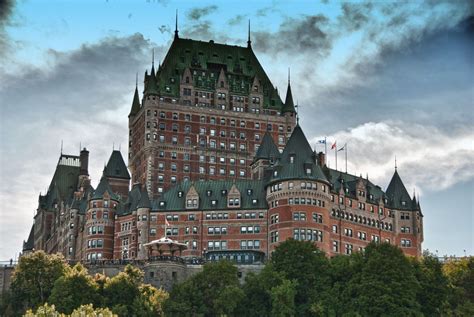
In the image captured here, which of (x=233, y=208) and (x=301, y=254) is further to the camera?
(x=233, y=208)

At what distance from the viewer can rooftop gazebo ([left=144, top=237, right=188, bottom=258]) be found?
177m

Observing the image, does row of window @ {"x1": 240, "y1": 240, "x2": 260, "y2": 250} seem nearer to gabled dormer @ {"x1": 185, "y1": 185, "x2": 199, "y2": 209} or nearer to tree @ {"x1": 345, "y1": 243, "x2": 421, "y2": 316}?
gabled dormer @ {"x1": 185, "y1": 185, "x2": 199, "y2": 209}

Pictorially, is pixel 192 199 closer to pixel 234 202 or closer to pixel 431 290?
pixel 234 202

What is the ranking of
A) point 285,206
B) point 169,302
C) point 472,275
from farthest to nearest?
point 285,206, point 472,275, point 169,302

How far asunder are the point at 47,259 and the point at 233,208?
38802mm

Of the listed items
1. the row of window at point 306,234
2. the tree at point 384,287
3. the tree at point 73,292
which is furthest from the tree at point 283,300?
the row of window at point 306,234

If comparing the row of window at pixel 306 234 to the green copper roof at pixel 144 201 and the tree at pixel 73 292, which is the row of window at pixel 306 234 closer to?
the green copper roof at pixel 144 201

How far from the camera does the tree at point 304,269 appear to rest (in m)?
159

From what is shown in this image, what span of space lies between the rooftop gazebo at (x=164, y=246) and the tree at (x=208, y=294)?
1474cm

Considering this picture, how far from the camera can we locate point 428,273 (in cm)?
16262

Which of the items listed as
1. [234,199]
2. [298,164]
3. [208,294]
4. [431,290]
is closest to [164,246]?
[234,199]

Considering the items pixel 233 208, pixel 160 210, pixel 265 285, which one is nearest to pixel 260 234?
pixel 233 208

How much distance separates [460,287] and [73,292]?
60.4 meters

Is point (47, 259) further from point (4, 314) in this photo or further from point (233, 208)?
point (233, 208)
